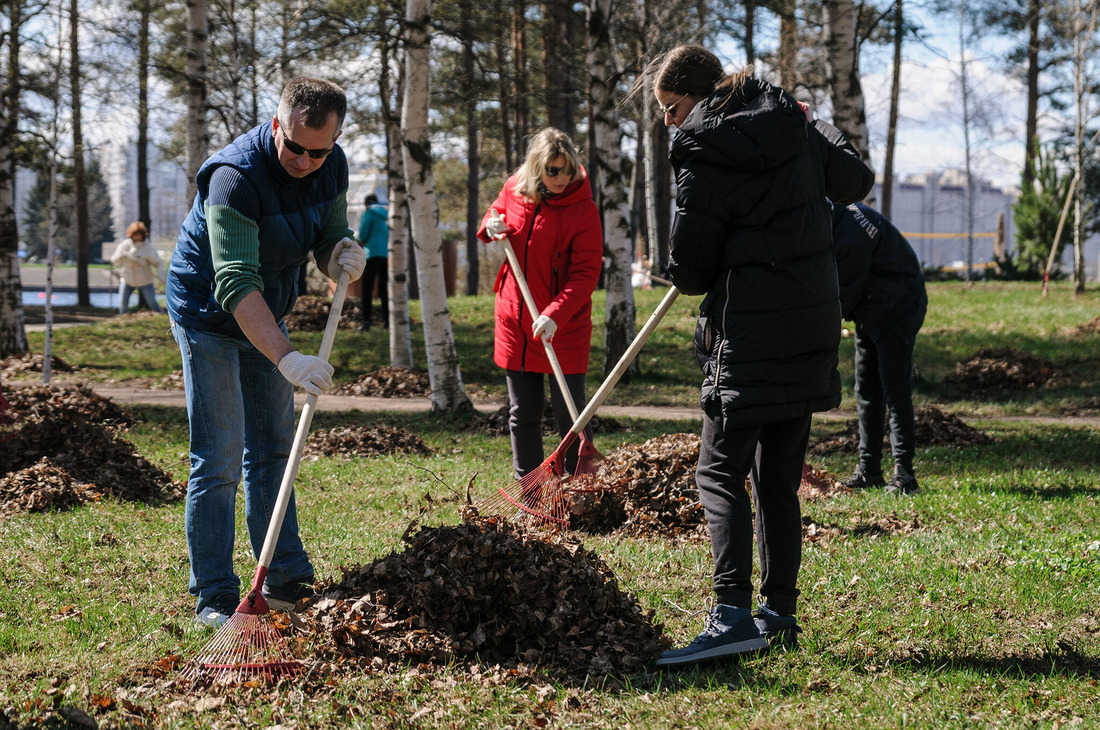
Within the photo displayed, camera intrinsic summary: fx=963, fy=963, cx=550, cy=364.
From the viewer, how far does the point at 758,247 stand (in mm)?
3162

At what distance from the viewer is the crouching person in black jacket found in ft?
18.5

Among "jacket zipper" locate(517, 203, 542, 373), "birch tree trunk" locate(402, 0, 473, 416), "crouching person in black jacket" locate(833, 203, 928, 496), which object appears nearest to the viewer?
"jacket zipper" locate(517, 203, 542, 373)

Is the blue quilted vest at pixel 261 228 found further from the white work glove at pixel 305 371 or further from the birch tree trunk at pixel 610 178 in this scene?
the birch tree trunk at pixel 610 178

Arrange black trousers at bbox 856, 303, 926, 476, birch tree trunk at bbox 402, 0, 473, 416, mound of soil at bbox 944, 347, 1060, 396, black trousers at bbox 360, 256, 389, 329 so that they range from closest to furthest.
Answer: black trousers at bbox 856, 303, 926, 476, birch tree trunk at bbox 402, 0, 473, 416, mound of soil at bbox 944, 347, 1060, 396, black trousers at bbox 360, 256, 389, 329

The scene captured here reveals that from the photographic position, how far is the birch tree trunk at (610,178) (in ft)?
35.9

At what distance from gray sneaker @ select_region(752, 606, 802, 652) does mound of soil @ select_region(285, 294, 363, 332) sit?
12.9 metres

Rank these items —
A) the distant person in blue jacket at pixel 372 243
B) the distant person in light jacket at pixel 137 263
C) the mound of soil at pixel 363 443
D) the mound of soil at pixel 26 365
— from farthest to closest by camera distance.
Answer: the distant person in light jacket at pixel 137 263, the distant person in blue jacket at pixel 372 243, the mound of soil at pixel 26 365, the mound of soil at pixel 363 443

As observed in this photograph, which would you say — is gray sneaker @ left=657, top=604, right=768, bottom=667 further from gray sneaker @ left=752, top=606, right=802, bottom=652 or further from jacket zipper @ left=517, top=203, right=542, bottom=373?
jacket zipper @ left=517, top=203, right=542, bottom=373

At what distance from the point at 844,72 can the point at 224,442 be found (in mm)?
8250

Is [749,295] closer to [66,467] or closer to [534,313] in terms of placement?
[534,313]

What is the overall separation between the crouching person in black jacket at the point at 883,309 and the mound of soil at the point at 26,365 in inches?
426

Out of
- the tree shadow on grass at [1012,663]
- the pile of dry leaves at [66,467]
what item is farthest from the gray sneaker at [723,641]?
the pile of dry leaves at [66,467]

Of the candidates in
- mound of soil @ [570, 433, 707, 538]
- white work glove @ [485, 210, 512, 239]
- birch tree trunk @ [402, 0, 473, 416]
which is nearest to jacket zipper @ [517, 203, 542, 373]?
white work glove @ [485, 210, 512, 239]

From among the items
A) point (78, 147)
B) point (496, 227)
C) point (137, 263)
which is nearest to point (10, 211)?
point (78, 147)
